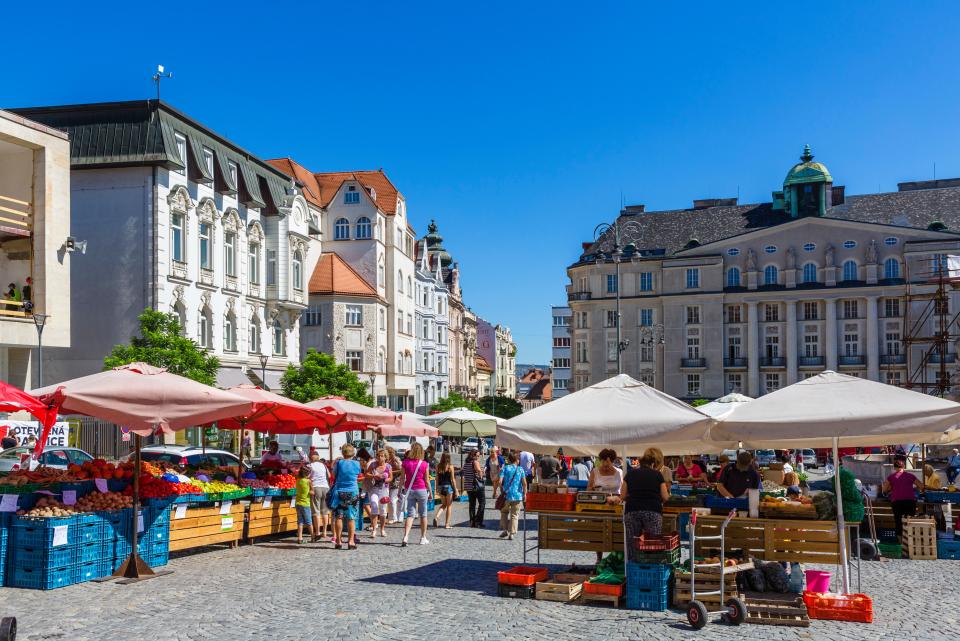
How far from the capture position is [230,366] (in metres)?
45.5

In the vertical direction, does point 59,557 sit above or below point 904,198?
below

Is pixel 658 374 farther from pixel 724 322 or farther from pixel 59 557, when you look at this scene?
pixel 59 557

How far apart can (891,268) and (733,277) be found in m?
12.9

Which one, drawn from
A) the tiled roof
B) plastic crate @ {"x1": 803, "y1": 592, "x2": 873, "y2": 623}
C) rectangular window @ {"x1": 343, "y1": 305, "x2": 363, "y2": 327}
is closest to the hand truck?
plastic crate @ {"x1": 803, "y1": 592, "x2": 873, "y2": 623}

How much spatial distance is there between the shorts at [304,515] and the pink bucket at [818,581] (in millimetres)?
9864

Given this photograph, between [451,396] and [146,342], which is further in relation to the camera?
[451,396]

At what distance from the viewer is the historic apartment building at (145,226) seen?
130 ft

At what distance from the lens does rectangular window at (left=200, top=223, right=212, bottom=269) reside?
1706 inches

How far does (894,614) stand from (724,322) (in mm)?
77404

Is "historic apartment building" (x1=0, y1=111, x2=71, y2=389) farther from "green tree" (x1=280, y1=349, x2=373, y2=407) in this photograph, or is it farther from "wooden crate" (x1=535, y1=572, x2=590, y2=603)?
"wooden crate" (x1=535, y1=572, x2=590, y2=603)

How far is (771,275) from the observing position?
85.9m

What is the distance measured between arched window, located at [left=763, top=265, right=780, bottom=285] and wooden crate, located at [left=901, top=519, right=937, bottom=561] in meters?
71.8

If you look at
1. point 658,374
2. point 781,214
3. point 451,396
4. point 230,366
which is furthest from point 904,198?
point 230,366

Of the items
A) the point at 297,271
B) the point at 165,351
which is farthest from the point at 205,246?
the point at 297,271
